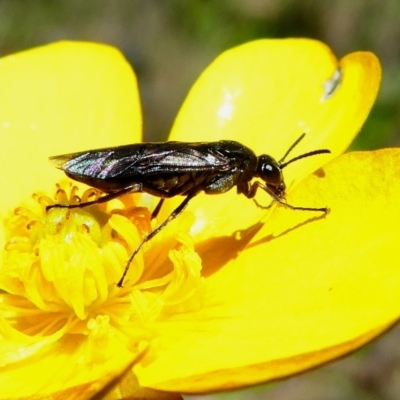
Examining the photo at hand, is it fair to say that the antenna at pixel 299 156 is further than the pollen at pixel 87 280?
Yes

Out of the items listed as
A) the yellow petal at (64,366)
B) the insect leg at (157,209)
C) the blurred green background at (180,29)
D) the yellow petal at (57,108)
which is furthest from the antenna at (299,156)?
the blurred green background at (180,29)

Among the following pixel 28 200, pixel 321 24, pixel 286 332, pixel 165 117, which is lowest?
pixel 165 117

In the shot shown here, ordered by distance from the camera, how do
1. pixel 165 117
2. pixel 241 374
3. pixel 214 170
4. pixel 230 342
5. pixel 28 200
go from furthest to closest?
pixel 165 117
pixel 28 200
pixel 214 170
pixel 230 342
pixel 241 374

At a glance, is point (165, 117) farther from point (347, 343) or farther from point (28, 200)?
point (347, 343)

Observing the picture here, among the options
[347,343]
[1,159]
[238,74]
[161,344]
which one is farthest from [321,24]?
[347,343]

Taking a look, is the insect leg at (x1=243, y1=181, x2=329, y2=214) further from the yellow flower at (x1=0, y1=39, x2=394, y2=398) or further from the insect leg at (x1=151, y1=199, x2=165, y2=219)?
the insect leg at (x1=151, y1=199, x2=165, y2=219)

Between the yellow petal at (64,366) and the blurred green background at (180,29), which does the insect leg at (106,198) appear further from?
the blurred green background at (180,29)

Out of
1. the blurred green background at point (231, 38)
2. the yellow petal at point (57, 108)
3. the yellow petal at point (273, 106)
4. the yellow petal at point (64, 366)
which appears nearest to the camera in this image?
the yellow petal at point (64, 366)
